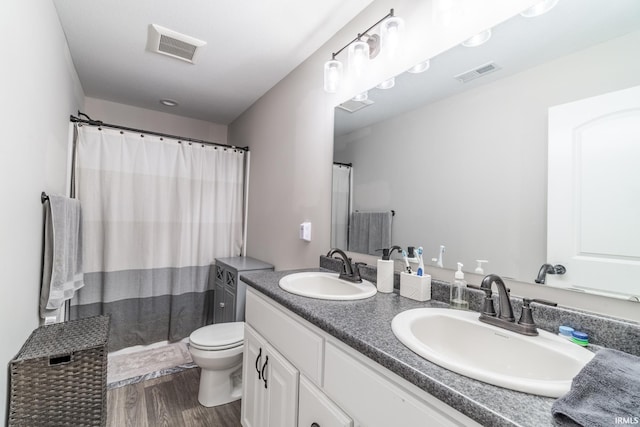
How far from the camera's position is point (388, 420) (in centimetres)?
71

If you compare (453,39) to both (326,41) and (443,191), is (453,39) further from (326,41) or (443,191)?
(326,41)

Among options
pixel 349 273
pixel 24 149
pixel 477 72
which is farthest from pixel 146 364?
pixel 477 72

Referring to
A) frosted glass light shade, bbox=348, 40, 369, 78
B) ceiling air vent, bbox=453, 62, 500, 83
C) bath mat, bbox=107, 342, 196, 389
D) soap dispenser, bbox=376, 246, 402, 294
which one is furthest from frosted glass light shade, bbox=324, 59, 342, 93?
bath mat, bbox=107, 342, 196, 389

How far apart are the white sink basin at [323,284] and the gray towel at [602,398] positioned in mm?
770

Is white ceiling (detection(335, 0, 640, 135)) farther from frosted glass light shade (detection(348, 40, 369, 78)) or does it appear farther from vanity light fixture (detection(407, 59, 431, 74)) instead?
frosted glass light shade (detection(348, 40, 369, 78))

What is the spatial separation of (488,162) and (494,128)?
0.41 ft

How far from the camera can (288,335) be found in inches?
45.4

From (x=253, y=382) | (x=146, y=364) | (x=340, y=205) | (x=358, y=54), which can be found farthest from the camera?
(x=146, y=364)

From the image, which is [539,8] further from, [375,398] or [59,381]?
[59,381]

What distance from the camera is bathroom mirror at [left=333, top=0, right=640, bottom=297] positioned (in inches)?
33.2

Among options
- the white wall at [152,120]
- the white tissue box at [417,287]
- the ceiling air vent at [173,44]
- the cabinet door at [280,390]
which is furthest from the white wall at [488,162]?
the white wall at [152,120]

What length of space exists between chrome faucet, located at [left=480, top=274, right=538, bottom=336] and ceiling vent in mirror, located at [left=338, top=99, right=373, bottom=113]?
1.11 metres

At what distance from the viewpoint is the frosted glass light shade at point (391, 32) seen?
1.34m

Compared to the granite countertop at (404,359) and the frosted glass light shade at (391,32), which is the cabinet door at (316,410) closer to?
the granite countertop at (404,359)
